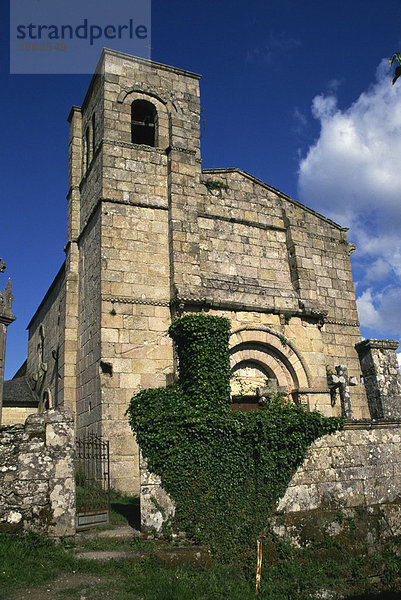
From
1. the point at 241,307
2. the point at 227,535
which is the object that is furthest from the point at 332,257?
the point at 227,535

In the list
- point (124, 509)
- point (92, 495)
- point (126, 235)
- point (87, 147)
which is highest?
point (87, 147)

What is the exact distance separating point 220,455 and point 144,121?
1153 centimetres

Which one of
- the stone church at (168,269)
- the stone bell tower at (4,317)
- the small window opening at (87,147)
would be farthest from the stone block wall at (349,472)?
the small window opening at (87,147)

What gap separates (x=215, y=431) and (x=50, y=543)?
9.16 feet

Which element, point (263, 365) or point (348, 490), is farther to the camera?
point (263, 365)

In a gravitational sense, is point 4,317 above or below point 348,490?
above

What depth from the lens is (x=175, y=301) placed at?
12.1 m

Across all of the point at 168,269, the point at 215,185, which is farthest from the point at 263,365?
the point at 215,185

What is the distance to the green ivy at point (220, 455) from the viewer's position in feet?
23.9

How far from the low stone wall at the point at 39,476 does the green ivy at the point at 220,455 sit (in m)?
1.19

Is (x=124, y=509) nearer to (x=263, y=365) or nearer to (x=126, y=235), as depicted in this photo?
(x=263, y=365)

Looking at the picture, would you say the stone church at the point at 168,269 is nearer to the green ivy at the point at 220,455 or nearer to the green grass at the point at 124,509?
the green grass at the point at 124,509

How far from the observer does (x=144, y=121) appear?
15664mm

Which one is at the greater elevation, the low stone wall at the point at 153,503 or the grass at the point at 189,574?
the low stone wall at the point at 153,503
